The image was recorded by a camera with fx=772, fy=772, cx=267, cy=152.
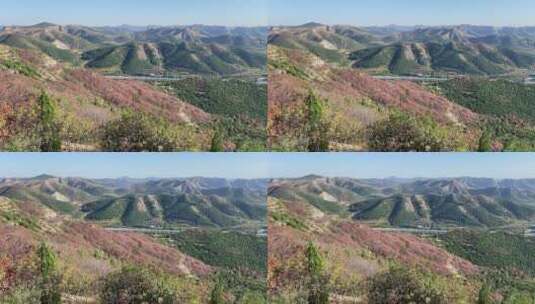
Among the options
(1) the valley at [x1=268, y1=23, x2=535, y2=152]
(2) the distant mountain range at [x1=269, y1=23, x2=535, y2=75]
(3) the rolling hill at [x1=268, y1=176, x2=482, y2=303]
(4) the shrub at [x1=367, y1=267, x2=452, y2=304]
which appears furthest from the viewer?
(2) the distant mountain range at [x1=269, y1=23, x2=535, y2=75]

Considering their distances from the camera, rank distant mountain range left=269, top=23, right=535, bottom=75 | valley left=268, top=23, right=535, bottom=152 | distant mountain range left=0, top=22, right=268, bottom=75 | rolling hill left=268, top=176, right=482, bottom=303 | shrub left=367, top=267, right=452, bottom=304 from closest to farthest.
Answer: shrub left=367, top=267, right=452, bottom=304, rolling hill left=268, top=176, right=482, bottom=303, valley left=268, top=23, right=535, bottom=152, distant mountain range left=269, top=23, right=535, bottom=75, distant mountain range left=0, top=22, right=268, bottom=75

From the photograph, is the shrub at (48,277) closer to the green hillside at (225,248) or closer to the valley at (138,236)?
the valley at (138,236)

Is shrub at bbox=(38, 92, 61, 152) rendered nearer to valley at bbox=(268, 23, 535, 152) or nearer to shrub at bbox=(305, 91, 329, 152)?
valley at bbox=(268, 23, 535, 152)

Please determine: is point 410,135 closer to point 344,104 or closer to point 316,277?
point 344,104

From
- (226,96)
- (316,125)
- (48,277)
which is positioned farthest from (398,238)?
(48,277)

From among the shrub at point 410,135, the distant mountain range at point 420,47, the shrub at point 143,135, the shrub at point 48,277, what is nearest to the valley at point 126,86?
the shrub at point 143,135

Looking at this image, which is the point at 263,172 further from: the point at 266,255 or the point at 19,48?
the point at 19,48

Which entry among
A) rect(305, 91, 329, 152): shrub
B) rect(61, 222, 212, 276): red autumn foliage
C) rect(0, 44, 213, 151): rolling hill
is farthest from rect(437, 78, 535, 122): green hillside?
rect(61, 222, 212, 276): red autumn foliage
